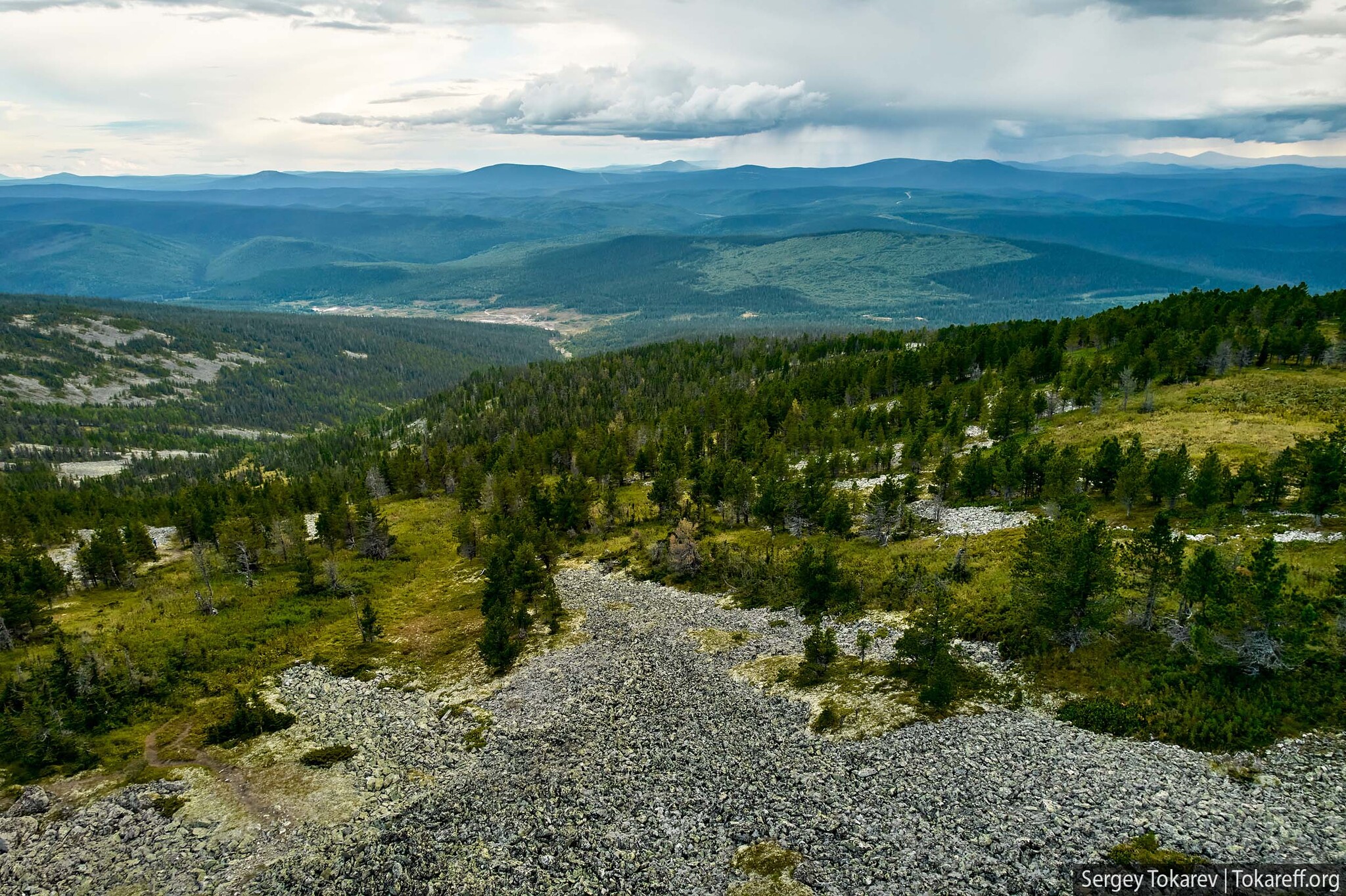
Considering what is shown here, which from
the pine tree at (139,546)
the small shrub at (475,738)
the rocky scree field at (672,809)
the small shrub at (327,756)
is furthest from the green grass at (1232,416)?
the pine tree at (139,546)

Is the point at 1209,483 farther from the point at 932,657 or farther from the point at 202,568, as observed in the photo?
the point at 202,568

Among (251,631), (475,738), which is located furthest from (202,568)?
(475,738)

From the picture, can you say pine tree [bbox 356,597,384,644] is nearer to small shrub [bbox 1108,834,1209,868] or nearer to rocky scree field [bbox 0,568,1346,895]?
rocky scree field [bbox 0,568,1346,895]

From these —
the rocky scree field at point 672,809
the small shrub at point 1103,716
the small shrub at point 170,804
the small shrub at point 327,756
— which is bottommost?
the small shrub at point 327,756

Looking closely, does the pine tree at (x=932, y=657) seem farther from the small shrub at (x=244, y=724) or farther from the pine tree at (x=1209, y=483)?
the small shrub at (x=244, y=724)

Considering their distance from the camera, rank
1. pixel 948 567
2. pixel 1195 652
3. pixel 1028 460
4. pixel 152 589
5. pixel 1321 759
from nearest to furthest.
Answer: pixel 1321 759 < pixel 1195 652 < pixel 948 567 < pixel 1028 460 < pixel 152 589

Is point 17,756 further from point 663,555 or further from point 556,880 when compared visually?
point 663,555

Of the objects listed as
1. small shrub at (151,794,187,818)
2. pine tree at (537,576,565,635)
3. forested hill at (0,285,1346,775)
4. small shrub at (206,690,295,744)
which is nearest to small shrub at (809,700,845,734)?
forested hill at (0,285,1346,775)

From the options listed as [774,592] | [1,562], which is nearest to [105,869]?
[774,592]
